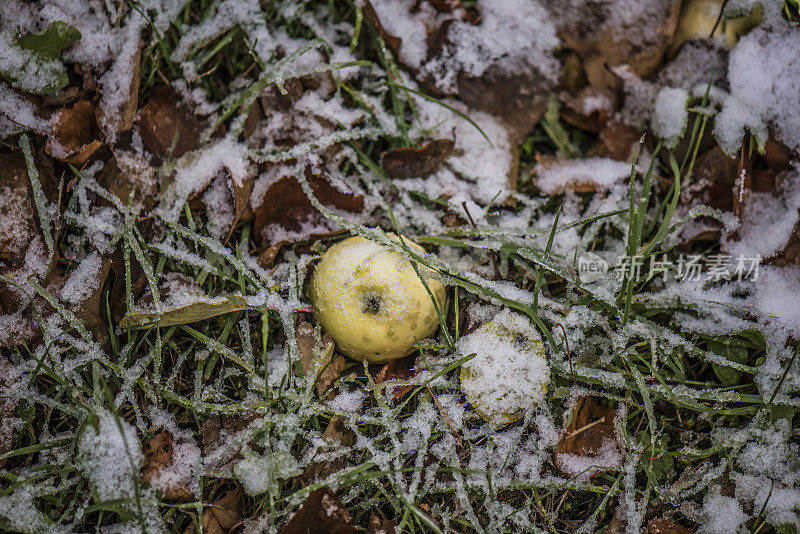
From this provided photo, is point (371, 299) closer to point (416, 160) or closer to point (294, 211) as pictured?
point (294, 211)

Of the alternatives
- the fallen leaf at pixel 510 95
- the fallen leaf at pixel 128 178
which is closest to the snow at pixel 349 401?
the fallen leaf at pixel 128 178

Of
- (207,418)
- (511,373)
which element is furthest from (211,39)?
(511,373)

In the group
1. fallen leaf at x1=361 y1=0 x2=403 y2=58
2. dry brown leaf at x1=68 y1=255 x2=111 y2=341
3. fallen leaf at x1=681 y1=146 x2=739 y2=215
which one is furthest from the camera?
fallen leaf at x1=361 y1=0 x2=403 y2=58

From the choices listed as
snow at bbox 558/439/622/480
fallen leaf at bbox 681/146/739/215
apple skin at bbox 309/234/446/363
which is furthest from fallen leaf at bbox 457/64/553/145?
snow at bbox 558/439/622/480

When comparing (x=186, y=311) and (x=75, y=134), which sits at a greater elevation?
(x=75, y=134)

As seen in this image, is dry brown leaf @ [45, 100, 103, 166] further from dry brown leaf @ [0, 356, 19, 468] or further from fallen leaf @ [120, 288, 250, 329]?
dry brown leaf @ [0, 356, 19, 468]

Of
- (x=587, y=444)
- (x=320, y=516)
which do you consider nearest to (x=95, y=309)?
(x=320, y=516)
